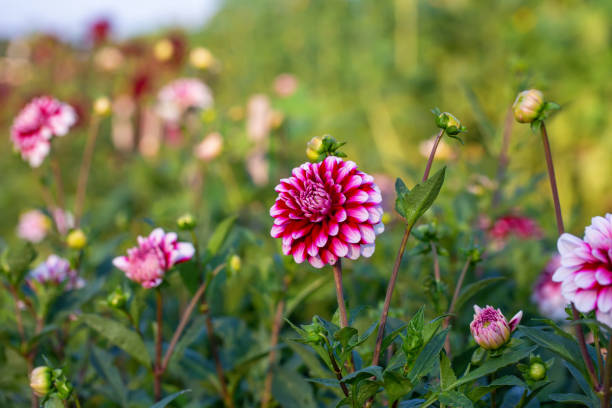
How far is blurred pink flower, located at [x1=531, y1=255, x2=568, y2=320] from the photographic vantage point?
3.64 ft

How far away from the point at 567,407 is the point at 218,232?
1.79 feet

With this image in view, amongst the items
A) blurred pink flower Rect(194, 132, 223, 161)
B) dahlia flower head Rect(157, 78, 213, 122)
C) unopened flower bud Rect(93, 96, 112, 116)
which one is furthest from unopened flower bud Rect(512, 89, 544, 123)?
dahlia flower head Rect(157, 78, 213, 122)

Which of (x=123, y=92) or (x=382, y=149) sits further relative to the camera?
(x=382, y=149)

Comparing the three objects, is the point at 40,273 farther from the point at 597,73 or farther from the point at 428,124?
the point at 597,73

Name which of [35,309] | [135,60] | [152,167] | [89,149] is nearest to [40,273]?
[35,309]

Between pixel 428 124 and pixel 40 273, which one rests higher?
pixel 428 124

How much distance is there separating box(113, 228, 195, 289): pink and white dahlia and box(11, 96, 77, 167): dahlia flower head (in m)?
0.51

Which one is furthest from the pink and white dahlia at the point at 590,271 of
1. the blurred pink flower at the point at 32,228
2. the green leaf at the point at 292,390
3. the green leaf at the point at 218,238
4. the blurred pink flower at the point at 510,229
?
the blurred pink flower at the point at 32,228

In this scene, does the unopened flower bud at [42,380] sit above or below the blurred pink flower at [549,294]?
above

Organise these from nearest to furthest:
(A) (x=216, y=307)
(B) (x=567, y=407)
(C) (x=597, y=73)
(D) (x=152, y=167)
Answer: (B) (x=567, y=407) < (A) (x=216, y=307) < (D) (x=152, y=167) < (C) (x=597, y=73)

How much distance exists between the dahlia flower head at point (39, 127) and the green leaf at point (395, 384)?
0.91 m

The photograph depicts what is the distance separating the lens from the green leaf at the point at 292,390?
81cm

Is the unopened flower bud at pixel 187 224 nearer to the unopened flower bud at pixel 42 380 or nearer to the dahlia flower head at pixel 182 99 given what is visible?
the unopened flower bud at pixel 42 380

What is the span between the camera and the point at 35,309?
959mm
